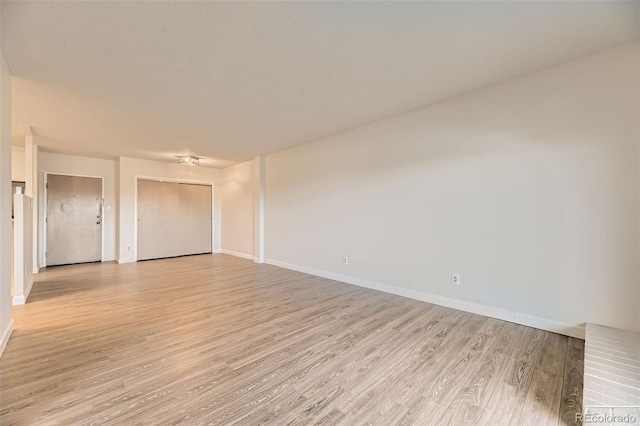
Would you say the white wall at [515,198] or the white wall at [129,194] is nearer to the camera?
the white wall at [515,198]

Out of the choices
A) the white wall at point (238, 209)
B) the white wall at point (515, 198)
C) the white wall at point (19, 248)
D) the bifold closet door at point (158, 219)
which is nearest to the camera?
the white wall at point (515, 198)

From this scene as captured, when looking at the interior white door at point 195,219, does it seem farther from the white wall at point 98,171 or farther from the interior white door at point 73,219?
the interior white door at point 73,219

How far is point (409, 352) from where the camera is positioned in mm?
2232

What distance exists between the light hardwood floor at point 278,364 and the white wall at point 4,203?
0.25 metres

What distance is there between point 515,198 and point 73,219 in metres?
8.21

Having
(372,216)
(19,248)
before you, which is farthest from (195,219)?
(372,216)

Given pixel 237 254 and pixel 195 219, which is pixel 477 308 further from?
pixel 195 219

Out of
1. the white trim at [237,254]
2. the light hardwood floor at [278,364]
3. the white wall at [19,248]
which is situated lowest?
the light hardwood floor at [278,364]

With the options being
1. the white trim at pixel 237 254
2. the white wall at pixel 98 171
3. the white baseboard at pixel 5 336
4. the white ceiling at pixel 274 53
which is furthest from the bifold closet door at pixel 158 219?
the white baseboard at pixel 5 336

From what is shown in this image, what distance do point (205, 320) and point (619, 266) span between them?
3.89 metres

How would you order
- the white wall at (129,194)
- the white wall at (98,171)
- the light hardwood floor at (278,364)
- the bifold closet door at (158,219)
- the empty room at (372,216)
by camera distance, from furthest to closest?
the bifold closet door at (158,219) → the white wall at (129,194) → the white wall at (98,171) → the empty room at (372,216) → the light hardwood floor at (278,364)

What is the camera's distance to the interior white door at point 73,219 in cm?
572

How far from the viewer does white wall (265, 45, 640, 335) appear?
89.4 inches

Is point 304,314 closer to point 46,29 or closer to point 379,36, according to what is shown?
point 379,36
